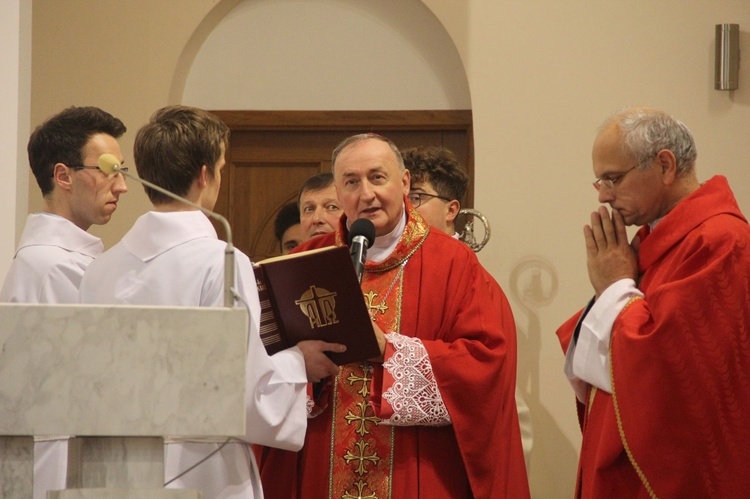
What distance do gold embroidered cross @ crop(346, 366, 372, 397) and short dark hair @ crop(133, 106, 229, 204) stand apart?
96 centimetres

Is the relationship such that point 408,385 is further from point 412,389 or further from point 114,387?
point 114,387

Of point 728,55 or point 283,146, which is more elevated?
point 728,55

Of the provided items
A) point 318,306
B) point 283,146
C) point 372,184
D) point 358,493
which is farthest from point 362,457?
point 283,146

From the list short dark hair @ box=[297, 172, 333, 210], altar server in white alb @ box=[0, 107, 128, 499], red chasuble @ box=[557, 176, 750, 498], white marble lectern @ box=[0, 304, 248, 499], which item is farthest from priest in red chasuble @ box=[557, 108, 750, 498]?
altar server in white alb @ box=[0, 107, 128, 499]

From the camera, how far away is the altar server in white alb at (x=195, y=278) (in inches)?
105

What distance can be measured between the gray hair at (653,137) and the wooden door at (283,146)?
316cm

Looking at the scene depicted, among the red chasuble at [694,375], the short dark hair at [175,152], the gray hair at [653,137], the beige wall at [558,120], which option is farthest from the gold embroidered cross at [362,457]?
the beige wall at [558,120]

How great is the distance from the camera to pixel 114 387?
1939 millimetres

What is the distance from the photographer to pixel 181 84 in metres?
6.44

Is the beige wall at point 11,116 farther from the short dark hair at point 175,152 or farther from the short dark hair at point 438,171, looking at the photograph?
the short dark hair at point 438,171

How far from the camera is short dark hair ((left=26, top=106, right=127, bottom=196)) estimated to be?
3725 millimetres

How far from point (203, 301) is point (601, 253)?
134cm

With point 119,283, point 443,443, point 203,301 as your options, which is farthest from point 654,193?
point 119,283

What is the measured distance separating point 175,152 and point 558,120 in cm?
359
